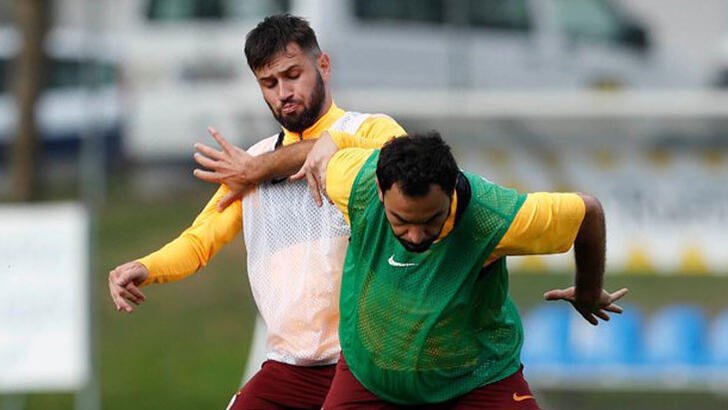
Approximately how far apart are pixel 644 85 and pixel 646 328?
2.31 m

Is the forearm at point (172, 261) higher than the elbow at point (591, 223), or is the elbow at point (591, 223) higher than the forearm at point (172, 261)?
the elbow at point (591, 223)

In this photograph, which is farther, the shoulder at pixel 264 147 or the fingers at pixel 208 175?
the shoulder at pixel 264 147

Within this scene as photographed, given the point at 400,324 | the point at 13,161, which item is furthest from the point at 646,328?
the point at 400,324

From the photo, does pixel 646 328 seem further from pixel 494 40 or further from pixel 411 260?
pixel 411 260

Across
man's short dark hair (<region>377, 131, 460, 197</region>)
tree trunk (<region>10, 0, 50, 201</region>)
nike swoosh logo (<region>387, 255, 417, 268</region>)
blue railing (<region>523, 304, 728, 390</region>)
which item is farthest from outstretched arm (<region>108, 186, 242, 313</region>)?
tree trunk (<region>10, 0, 50, 201</region>)

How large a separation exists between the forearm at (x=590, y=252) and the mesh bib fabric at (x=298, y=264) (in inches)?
31.1

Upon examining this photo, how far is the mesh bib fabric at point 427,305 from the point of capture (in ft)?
16.3

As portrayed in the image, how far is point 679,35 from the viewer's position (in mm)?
14031

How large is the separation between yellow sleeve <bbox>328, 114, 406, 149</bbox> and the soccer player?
42 millimetres

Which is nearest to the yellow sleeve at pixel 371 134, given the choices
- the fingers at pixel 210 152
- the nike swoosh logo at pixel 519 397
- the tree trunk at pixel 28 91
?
the fingers at pixel 210 152

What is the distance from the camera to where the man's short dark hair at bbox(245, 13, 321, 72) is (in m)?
5.43

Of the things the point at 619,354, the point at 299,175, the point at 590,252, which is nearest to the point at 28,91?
the point at 619,354

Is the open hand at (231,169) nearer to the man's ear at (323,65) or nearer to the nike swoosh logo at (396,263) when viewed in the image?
the man's ear at (323,65)

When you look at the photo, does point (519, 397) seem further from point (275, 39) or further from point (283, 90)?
point (275, 39)
